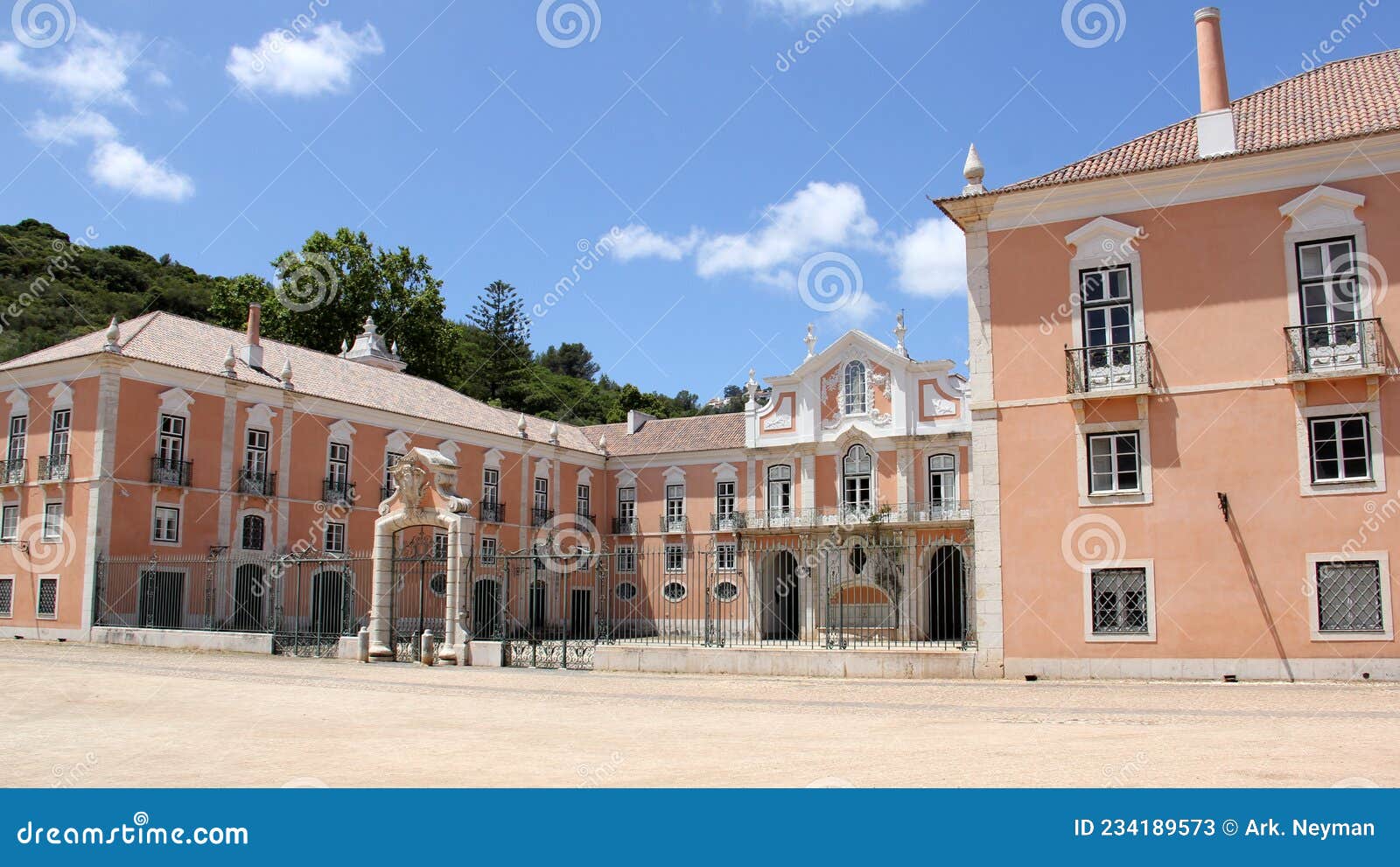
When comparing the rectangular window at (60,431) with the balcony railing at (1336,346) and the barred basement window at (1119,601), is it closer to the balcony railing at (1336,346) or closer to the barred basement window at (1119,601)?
the barred basement window at (1119,601)

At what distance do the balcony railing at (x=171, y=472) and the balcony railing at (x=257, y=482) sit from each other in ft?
5.37

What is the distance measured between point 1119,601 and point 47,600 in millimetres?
24884

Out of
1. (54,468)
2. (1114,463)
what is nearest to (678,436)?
(54,468)

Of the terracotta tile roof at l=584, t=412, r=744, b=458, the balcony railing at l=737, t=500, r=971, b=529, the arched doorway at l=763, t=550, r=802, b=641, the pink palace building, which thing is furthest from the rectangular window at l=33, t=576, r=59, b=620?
the terracotta tile roof at l=584, t=412, r=744, b=458

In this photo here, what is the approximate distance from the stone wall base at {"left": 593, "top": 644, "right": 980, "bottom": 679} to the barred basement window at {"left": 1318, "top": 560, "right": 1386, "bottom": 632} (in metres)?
5.07

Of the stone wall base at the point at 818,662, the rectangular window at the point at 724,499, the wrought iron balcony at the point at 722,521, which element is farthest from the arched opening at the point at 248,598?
the rectangular window at the point at 724,499

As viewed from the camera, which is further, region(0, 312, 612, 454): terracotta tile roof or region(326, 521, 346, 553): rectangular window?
region(326, 521, 346, 553): rectangular window

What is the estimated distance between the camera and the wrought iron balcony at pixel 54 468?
26703 mm

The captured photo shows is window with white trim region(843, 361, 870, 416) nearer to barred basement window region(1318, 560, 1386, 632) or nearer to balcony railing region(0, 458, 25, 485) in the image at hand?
barred basement window region(1318, 560, 1386, 632)

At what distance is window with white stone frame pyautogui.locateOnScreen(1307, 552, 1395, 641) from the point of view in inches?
591

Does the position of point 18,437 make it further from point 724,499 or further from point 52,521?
point 724,499

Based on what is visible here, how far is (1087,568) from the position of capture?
16688 mm

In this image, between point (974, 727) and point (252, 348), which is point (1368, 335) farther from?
point (252, 348)

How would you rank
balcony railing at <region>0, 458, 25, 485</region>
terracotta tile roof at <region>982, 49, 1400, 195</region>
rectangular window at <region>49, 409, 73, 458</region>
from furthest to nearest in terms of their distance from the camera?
balcony railing at <region>0, 458, 25, 485</region>
rectangular window at <region>49, 409, 73, 458</region>
terracotta tile roof at <region>982, 49, 1400, 195</region>
